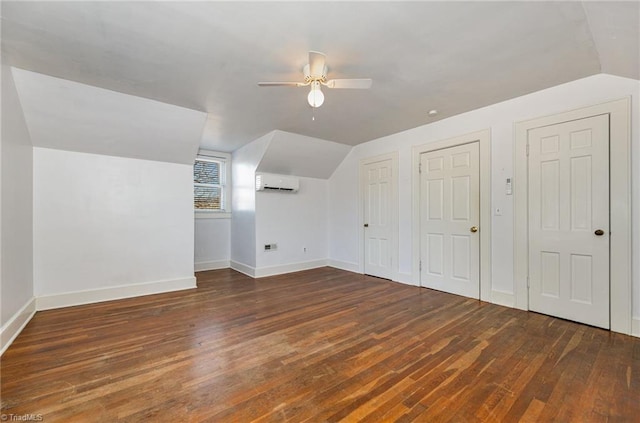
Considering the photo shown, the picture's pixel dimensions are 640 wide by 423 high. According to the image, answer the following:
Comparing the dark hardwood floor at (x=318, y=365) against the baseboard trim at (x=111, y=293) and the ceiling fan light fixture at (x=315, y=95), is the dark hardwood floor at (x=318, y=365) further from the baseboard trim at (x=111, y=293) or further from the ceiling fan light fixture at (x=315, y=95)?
the ceiling fan light fixture at (x=315, y=95)

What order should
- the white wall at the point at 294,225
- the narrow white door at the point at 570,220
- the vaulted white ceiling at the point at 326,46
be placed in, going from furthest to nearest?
1. the white wall at the point at 294,225
2. the narrow white door at the point at 570,220
3. the vaulted white ceiling at the point at 326,46

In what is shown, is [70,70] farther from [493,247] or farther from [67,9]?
[493,247]

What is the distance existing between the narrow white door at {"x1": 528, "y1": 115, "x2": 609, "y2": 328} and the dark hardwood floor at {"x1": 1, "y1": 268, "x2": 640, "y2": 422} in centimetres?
28

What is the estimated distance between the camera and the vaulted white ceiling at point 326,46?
70.6 inches

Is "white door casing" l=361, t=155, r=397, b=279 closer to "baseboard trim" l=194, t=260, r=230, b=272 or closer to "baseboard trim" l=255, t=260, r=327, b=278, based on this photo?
"baseboard trim" l=255, t=260, r=327, b=278

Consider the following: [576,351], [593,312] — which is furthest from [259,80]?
[593,312]

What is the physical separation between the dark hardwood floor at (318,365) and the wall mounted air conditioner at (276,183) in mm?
2301

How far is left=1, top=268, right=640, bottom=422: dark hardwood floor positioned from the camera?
157cm

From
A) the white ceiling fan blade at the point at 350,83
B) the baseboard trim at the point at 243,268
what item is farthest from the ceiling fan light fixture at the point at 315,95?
the baseboard trim at the point at 243,268

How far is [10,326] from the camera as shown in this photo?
7.89 ft

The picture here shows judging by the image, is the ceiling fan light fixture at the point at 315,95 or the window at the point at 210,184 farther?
the window at the point at 210,184

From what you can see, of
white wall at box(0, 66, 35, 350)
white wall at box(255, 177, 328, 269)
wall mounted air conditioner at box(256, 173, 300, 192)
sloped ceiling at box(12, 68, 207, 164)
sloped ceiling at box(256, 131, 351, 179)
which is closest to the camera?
white wall at box(0, 66, 35, 350)

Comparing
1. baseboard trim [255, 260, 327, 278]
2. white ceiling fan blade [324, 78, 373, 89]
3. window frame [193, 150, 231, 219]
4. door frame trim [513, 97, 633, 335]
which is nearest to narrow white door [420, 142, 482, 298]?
door frame trim [513, 97, 633, 335]

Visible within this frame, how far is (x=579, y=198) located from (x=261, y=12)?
3.53 m
